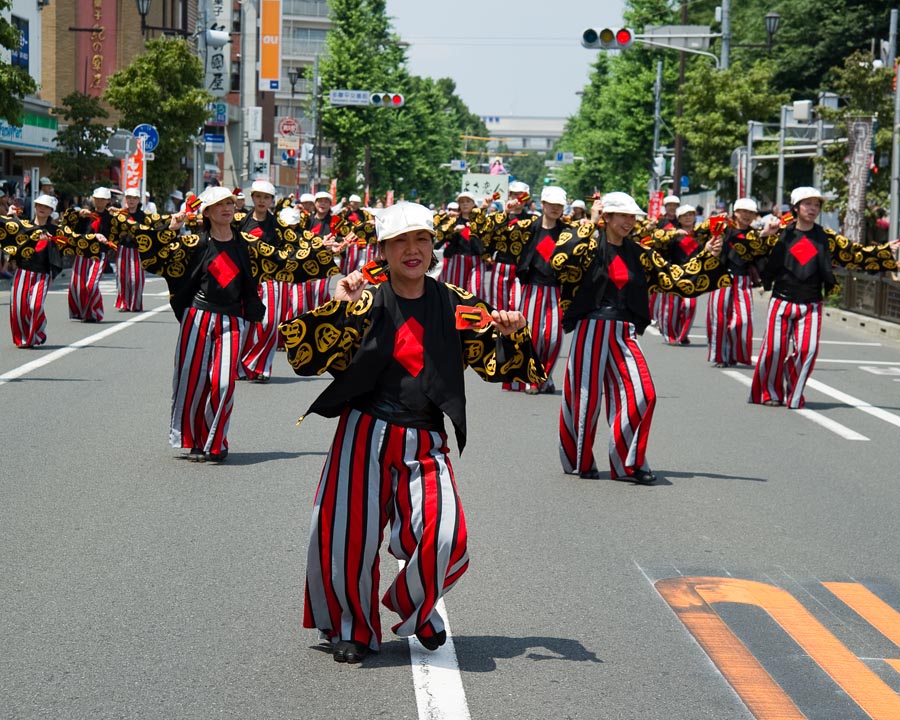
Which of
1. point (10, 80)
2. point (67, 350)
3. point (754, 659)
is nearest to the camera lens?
point (754, 659)

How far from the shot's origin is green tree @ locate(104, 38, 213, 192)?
41875mm

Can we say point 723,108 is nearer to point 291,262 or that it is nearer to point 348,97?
point 348,97

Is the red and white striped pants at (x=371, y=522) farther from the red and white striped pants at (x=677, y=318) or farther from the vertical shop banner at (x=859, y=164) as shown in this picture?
the vertical shop banner at (x=859, y=164)

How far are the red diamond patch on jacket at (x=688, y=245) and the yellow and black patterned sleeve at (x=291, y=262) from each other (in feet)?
33.7

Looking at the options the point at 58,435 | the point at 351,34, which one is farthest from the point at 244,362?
the point at 351,34

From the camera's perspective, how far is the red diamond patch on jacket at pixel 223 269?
32.7 ft

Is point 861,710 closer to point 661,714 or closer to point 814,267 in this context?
point 661,714

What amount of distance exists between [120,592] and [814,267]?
27.8 feet

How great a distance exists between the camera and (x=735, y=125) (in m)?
47.1

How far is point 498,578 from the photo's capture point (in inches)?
271

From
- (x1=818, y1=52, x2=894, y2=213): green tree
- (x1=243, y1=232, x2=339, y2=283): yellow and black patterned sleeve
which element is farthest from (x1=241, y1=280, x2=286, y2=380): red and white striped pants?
(x1=818, y1=52, x2=894, y2=213): green tree

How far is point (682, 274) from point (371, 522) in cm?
481

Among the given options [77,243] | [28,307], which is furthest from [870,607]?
[28,307]

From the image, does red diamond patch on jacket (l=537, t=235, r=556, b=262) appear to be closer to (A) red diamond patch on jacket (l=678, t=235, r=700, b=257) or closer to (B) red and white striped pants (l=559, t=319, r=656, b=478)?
(B) red and white striped pants (l=559, t=319, r=656, b=478)
